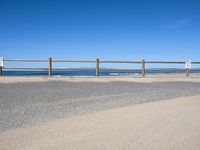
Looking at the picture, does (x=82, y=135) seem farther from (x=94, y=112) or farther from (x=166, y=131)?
(x=94, y=112)

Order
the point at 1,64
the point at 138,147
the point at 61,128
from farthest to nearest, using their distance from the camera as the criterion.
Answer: the point at 1,64 → the point at 61,128 → the point at 138,147

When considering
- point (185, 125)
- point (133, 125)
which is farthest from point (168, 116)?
point (133, 125)

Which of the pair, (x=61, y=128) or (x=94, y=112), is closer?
(x=61, y=128)

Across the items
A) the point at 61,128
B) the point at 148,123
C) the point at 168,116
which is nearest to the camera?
the point at 61,128

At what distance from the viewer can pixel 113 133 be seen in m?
3.28

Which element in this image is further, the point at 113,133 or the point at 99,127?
the point at 99,127

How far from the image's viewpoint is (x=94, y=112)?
4.73 m

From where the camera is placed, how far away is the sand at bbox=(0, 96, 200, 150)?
2789mm

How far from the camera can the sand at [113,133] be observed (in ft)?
9.15

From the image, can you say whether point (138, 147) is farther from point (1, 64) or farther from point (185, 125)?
point (1, 64)

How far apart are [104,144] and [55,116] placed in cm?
173

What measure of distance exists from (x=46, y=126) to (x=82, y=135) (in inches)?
27.2

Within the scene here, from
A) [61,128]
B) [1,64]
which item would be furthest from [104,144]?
[1,64]

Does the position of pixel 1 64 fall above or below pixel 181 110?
above
